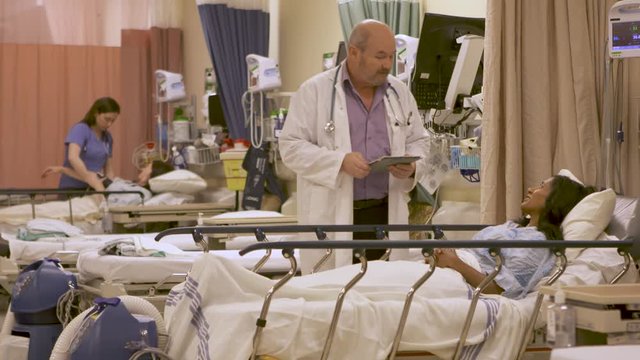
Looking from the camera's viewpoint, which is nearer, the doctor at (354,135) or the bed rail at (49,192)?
the doctor at (354,135)

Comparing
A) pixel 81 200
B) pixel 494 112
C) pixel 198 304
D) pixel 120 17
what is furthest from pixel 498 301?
pixel 120 17

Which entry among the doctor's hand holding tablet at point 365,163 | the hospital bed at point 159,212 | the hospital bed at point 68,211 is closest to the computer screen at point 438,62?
the doctor's hand holding tablet at point 365,163

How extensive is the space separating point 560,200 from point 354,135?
0.89 meters

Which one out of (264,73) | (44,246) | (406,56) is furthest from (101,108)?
(406,56)

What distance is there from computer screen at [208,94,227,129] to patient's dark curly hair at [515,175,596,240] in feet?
17.3

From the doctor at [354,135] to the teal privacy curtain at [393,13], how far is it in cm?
214

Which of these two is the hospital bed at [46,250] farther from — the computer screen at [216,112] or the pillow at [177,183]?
the computer screen at [216,112]

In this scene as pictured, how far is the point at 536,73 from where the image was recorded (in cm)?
485

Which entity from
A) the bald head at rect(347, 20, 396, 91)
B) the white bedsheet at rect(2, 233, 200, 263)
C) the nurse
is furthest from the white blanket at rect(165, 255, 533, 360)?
the nurse

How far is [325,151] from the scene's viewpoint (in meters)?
4.28

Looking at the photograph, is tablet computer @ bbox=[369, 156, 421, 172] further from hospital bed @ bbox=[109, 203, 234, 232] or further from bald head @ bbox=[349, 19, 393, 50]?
hospital bed @ bbox=[109, 203, 234, 232]

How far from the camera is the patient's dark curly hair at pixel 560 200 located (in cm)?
412

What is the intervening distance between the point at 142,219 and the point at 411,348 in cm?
517

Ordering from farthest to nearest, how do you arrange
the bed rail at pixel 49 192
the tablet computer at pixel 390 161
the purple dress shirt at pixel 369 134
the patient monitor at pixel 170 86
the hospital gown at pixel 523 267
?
the patient monitor at pixel 170 86, the bed rail at pixel 49 192, the purple dress shirt at pixel 369 134, the tablet computer at pixel 390 161, the hospital gown at pixel 523 267
